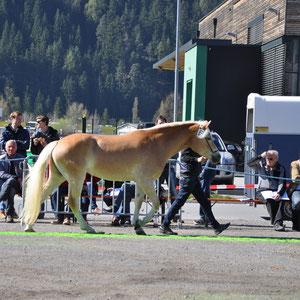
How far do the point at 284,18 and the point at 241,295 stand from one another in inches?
1131

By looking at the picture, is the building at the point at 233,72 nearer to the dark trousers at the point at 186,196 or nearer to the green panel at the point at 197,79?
the green panel at the point at 197,79

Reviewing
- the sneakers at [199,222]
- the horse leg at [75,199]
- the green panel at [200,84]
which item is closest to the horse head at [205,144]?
the horse leg at [75,199]

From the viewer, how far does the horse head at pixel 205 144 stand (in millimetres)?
11492

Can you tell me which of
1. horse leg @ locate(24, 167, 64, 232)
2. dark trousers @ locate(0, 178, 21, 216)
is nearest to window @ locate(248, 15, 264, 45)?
dark trousers @ locate(0, 178, 21, 216)

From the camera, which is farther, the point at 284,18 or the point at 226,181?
the point at 284,18

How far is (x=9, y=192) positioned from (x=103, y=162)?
2.73 m

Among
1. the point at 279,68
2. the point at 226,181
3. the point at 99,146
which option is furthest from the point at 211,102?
the point at 99,146

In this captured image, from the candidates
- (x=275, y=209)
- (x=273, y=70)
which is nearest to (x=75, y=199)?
(x=275, y=209)

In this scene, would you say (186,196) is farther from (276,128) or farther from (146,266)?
(276,128)

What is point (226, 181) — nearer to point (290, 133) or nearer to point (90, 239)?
point (290, 133)

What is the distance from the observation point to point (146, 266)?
27.5ft

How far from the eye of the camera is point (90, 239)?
10500 millimetres

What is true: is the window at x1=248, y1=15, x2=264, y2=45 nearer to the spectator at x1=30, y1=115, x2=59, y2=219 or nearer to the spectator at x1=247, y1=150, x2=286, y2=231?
the spectator at x1=247, y1=150, x2=286, y2=231

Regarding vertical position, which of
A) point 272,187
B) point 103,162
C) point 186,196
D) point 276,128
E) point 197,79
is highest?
point 197,79
